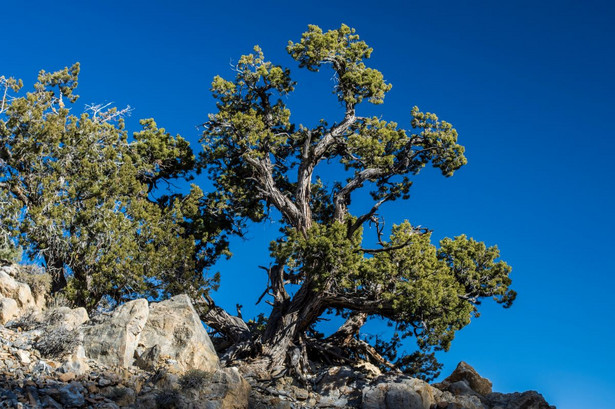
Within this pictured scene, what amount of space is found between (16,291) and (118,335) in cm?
405

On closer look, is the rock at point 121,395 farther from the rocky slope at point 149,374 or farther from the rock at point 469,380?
the rock at point 469,380

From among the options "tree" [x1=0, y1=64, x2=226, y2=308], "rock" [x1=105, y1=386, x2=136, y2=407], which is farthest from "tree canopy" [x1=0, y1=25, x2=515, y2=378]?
"rock" [x1=105, y1=386, x2=136, y2=407]

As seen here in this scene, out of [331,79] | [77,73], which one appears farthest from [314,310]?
[77,73]

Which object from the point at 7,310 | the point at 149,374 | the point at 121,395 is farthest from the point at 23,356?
the point at 7,310

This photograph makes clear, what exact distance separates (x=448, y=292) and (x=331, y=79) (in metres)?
10.4

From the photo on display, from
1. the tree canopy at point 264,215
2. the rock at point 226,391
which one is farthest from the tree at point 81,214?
the rock at point 226,391

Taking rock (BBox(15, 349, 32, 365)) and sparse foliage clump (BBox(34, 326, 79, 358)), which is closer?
rock (BBox(15, 349, 32, 365))

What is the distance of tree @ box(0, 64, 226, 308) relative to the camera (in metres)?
20.5

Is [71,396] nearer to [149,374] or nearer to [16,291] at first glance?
[149,374]

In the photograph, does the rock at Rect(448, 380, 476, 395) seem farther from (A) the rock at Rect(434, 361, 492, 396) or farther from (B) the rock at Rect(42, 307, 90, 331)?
(B) the rock at Rect(42, 307, 90, 331)

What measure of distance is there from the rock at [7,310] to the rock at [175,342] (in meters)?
3.40

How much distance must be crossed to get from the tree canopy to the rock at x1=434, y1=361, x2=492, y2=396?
823 millimetres

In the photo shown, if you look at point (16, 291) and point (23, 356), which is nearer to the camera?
point (23, 356)

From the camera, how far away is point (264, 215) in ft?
89.8
